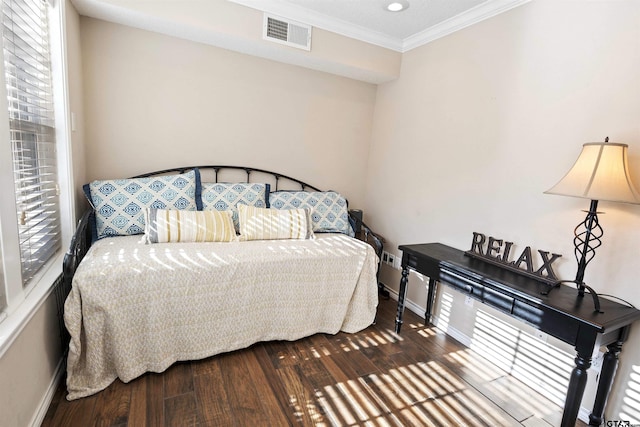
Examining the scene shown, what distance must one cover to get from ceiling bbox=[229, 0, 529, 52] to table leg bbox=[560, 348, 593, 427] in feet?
6.84

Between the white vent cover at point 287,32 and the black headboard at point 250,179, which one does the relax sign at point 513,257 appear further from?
the white vent cover at point 287,32

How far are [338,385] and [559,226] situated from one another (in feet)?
5.20

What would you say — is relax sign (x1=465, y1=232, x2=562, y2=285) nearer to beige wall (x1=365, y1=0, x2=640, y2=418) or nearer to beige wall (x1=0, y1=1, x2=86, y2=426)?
beige wall (x1=365, y1=0, x2=640, y2=418)

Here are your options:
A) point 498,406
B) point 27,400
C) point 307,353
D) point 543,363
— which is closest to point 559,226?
point 543,363

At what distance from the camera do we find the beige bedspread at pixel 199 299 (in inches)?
66.7

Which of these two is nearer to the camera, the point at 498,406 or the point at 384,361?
the point at 498,406

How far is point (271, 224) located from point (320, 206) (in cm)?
59

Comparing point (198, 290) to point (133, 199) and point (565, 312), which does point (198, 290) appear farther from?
point (565, 312)

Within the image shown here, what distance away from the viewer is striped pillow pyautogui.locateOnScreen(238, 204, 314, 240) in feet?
8.13

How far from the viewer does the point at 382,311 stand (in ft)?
9.58

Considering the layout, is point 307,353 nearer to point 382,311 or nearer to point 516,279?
point 382,311

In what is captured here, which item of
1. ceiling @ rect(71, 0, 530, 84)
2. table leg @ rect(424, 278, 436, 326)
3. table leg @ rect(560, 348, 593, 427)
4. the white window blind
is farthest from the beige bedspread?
ceiling @ rect(71, 0, 530, 84)

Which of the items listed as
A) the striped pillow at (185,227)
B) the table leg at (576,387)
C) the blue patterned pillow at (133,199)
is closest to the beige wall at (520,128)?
the table leg at (576,387)

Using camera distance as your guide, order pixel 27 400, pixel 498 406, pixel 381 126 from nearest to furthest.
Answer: pixel 27 400
pixel 498 406
pixel 381 126
